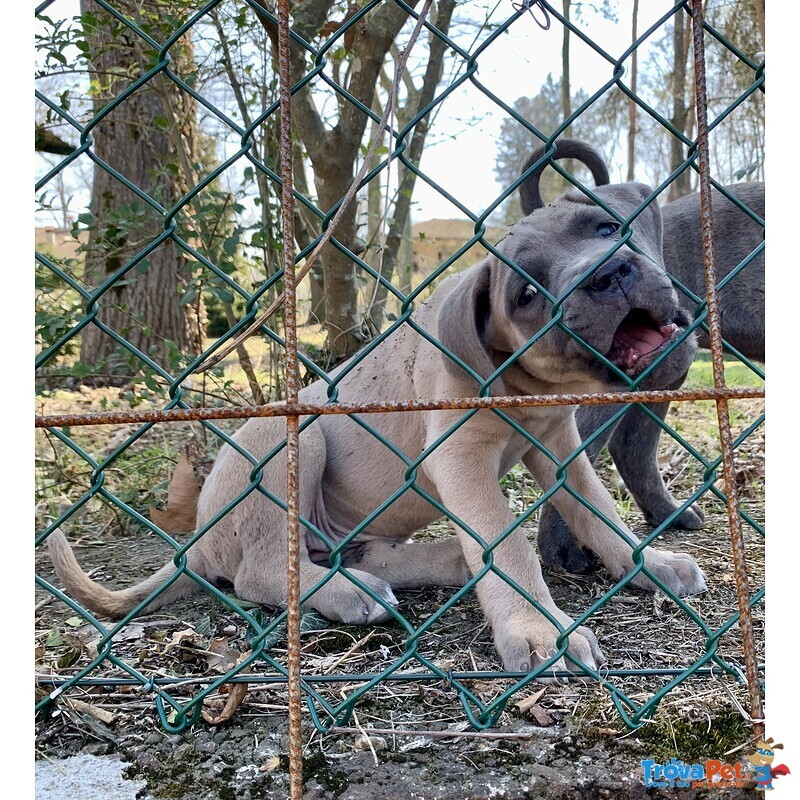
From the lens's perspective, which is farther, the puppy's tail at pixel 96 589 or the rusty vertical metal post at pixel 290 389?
the puppy's tail at pixel 96 589

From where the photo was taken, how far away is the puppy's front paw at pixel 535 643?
2.00 metres

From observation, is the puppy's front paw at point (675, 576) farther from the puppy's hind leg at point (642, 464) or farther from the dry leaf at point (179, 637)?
the dry leaf at point (179, 637)

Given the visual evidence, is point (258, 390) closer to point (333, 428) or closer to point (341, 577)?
point (333, 428)

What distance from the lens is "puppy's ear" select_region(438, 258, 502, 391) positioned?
87.4 inches

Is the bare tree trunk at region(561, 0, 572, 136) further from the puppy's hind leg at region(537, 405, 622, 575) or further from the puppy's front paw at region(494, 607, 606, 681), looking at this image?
the puppy's front paw at region(494, 607, 606, 681)

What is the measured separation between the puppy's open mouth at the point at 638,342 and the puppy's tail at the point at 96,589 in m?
1.48

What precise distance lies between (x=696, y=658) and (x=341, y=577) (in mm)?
1068

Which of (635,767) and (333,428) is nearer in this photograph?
(635,767)

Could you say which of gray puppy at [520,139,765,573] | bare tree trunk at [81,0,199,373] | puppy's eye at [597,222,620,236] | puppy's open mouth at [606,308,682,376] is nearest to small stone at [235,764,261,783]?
puppy's open mouth at [606,308,682,376]

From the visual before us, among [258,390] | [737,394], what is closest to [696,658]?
[737,394]

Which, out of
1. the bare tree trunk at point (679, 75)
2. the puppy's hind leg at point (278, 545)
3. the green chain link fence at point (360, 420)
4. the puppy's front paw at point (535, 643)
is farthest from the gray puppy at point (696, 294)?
the bare tree trunk at point (679, 75)

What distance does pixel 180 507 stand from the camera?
12.0 ft

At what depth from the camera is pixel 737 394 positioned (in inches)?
64.6
